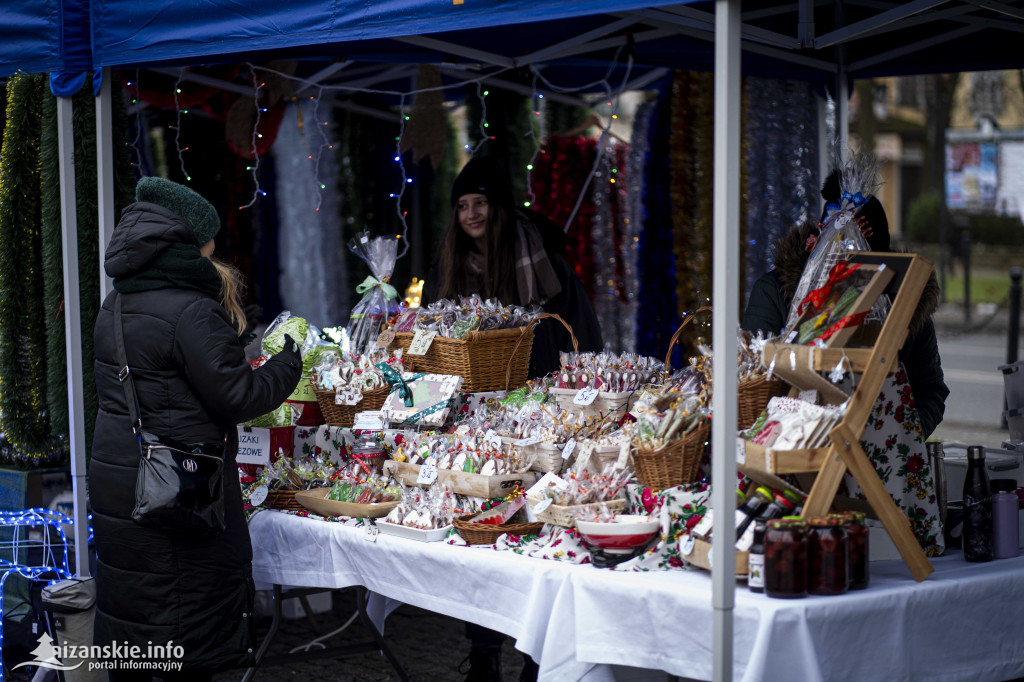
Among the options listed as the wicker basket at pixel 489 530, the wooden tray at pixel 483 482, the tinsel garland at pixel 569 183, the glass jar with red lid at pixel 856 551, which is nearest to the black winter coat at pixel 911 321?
the glass jar with red lid at pixel 856 551

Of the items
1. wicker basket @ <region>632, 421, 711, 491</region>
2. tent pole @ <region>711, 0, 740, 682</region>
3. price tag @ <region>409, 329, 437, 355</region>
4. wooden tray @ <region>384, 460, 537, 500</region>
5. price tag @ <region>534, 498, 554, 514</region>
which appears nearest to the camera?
tent pole @ <region>711, 0, 740, 682</region>

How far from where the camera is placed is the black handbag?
2990 millimetres

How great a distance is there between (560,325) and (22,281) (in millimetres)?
2243

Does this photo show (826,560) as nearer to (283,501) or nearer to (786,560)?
(786,560)

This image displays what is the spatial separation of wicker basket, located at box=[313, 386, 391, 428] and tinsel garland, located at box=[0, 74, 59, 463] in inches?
54.9

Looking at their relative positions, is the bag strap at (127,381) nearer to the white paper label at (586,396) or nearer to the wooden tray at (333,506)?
the wooden tray at (333,506)

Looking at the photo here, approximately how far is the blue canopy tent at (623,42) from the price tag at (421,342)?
1023 mm

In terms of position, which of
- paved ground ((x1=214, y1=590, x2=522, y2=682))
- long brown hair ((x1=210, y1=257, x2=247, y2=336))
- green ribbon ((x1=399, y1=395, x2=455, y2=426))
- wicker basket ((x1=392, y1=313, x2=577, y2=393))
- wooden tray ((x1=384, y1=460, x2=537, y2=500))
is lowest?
paved ground ((x1=214, y1=590, x2=522, y2=682))

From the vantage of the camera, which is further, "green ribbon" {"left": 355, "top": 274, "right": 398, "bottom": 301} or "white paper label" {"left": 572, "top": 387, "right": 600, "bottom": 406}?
"green ribbon" {"left": 355, "top": 274, "right": 398, "bottom": 301}

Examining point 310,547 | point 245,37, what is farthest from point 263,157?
point 310,547

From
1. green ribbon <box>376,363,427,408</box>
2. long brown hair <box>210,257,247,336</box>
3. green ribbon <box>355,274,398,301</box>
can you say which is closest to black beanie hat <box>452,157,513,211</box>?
green ribbon <box>355,274,398,301</box>

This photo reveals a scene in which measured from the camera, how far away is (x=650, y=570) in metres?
2.73

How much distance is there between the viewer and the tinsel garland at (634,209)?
5.95 metres

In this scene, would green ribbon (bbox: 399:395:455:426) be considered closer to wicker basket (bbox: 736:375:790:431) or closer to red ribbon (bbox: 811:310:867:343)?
wicker basket (bbox: 736:375:790:431)
